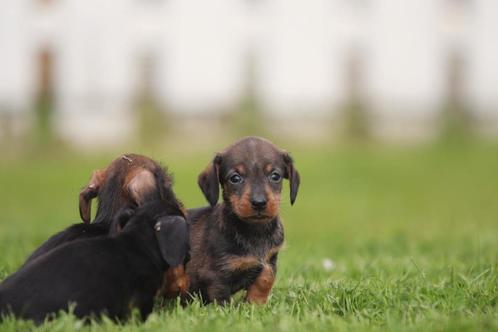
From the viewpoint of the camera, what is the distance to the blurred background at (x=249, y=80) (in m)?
24.5

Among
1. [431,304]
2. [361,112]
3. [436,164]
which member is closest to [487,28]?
[361,112]

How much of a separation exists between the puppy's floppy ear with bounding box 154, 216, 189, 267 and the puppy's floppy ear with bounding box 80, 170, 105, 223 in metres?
Result: 1.00

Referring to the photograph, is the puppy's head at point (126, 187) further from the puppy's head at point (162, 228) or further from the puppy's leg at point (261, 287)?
the puppy's leg at point (261, 287)

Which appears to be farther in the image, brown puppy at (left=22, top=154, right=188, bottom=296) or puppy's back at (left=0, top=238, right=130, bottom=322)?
brown puppy at (left=22, top=154, right=188, bottom=296)

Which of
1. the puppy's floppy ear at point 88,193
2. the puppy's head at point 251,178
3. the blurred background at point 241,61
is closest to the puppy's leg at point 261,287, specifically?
the puppy's head at point 251,178

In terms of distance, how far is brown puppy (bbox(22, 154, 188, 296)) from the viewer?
514 centimetres

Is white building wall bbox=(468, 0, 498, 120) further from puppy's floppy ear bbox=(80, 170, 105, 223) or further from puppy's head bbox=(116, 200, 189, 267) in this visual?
puppy's head bbox=(116, 200, 189, 267)

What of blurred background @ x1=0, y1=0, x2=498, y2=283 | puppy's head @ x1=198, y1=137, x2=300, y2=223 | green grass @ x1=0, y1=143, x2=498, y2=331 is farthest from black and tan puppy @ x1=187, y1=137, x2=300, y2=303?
blurred background @ x1=0, y1=0, x2=498, y2=283

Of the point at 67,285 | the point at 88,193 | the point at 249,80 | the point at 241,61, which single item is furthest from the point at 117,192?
the point at 241,61

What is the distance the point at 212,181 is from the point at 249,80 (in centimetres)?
2366

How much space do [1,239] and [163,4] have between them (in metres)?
22.0

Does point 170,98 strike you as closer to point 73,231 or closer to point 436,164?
point 436,164

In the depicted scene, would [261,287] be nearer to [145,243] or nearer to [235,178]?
[235,178]

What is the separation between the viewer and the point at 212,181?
214 inches
